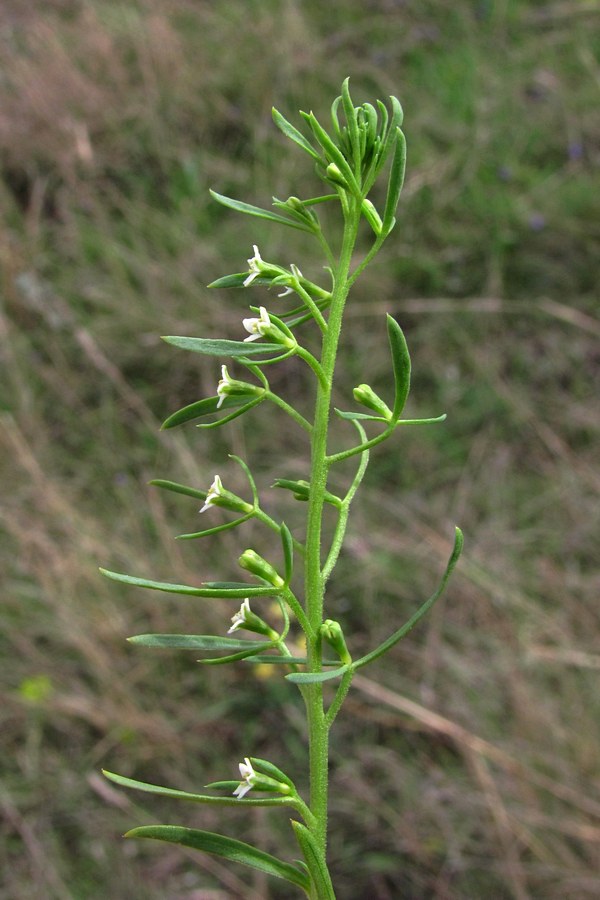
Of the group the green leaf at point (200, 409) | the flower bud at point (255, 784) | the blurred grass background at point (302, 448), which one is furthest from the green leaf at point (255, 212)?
the blurred grass background at point (302, 448)

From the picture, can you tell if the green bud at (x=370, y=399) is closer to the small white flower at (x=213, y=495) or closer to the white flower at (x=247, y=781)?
the small white flower at (x=213, y=495)

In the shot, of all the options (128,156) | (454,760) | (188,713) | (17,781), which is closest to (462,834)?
(454,760)

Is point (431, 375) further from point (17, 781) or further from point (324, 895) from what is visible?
point (324, 895)

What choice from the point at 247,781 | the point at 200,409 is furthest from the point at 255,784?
the point at 200,409

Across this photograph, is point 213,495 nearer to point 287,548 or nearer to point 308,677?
point 287,548

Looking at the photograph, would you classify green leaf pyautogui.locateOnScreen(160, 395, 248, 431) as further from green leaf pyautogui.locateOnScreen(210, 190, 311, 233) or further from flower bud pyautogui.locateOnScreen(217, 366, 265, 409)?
green leaf pyautogui.locateOnScreen(210, 190, 311, 233)

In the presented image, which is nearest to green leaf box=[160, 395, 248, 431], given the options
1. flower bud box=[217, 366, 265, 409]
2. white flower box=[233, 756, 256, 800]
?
flower bud box=[217, 366, 265, 409]
